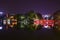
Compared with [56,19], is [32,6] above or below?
above

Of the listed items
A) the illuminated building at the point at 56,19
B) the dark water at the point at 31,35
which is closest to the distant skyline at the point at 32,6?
the illuminated building at the point at 56,19

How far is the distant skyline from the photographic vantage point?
4.80 ft

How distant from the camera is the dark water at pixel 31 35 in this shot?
4.81ft

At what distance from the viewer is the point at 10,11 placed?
1454 millimetres

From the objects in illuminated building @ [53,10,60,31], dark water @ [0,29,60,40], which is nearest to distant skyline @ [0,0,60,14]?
illuminated building @ [53,10,60,31]

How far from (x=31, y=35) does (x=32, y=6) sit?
0.33 metres

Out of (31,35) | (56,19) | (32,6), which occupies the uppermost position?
(32,6)

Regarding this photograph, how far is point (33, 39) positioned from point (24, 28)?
0.17m

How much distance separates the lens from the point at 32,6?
1487mm

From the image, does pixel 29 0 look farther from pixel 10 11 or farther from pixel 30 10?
pixel 10 11

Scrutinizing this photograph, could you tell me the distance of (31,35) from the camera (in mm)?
1484

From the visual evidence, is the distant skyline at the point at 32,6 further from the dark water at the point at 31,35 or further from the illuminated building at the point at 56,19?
the dark water at the point at 31,35

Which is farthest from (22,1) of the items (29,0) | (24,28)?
(24,28)

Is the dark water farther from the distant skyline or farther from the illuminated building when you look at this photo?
the distant skyline
